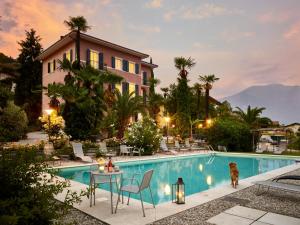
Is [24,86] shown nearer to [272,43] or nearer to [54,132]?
[54,132]

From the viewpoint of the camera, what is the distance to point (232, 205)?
635cm

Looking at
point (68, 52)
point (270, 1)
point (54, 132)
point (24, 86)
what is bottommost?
point (54, 132)

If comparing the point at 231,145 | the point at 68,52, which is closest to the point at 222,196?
the point at 231,145

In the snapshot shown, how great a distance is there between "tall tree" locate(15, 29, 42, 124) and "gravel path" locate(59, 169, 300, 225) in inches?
1162

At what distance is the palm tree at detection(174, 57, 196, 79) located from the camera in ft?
96.0

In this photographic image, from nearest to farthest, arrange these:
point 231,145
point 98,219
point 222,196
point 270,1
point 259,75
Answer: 1. point 98,219
2. point 222,196
3. point 270,1
4. point 231,145
5. point 259,75

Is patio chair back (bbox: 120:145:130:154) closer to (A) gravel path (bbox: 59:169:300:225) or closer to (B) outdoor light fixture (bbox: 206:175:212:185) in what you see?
(B) outdoor light fixture (bbox: 206:175:212:185)

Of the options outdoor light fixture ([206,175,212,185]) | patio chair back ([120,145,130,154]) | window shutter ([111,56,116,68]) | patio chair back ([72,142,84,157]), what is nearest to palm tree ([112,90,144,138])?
patio chair back ([120,145,130,154])

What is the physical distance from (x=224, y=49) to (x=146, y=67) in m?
10.6

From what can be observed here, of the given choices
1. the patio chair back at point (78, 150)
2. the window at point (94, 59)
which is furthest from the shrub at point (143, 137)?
the window at point (94, 59)

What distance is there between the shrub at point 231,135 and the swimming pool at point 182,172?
342cm

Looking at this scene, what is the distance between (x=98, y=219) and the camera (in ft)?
17.3

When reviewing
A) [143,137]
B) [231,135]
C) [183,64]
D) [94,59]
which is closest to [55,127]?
[143,137]

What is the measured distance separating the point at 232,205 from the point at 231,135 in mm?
16918
